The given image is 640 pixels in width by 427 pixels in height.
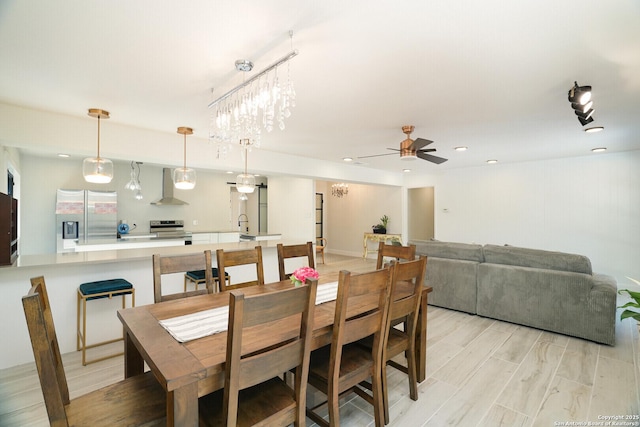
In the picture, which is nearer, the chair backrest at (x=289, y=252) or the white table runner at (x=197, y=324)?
the white table runner at (x=197, y=324)

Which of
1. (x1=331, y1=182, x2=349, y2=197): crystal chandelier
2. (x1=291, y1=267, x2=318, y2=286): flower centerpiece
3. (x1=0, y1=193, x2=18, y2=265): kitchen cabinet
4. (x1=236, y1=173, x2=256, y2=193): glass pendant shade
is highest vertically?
(x1=331, y1=182, x2=349, y2=197): crystal chandelier

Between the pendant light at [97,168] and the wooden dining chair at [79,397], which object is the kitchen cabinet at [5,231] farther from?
the wooden dining chair at [79,397]

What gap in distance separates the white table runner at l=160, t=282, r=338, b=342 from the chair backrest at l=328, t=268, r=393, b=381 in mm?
577

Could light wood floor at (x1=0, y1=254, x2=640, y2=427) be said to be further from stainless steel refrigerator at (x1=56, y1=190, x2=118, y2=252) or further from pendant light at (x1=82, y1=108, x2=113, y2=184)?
stainless steel refrigerator at (x1=56, y1=190, x2=118, y2=252)

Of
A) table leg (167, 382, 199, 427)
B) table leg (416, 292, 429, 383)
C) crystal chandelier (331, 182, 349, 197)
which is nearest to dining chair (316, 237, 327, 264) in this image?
crystal chandelier (331, 182, 349, 197)

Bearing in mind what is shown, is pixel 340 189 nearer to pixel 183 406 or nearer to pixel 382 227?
pixel 382 227

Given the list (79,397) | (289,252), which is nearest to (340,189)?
(289,252)

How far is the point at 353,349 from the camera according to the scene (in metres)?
1.98

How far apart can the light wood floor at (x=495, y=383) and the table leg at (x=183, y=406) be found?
1247 mm

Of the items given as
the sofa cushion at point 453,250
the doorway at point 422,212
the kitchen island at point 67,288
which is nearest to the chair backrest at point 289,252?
the kitchen island at point 67,288

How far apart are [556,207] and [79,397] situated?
720cm

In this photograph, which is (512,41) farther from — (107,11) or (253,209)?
(253,209)

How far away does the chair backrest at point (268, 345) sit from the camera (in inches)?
43.6

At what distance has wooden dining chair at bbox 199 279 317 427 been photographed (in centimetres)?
112
